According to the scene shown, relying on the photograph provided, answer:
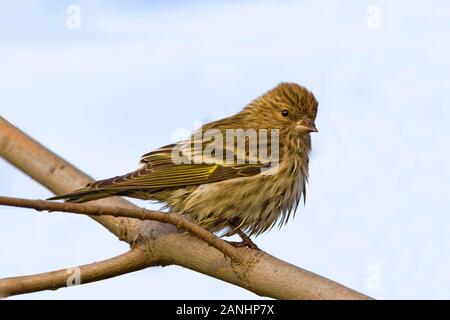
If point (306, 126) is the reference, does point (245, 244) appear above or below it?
below

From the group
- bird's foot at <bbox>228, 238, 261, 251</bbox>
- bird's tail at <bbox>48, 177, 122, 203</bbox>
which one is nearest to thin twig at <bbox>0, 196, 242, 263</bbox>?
bird's foot at <bbox>228, 238, 261, 251</bbox>

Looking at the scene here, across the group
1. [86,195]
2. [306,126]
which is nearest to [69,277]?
[86,195]

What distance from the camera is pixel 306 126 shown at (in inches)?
335

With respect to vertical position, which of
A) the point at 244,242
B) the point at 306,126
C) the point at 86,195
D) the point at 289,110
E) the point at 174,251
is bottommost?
the point at 174,251

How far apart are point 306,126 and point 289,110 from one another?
29 cm

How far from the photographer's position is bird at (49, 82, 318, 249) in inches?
301

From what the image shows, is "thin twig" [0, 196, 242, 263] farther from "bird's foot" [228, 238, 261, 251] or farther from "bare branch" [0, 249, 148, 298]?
"bare branch" [0, 249, 148, 298]

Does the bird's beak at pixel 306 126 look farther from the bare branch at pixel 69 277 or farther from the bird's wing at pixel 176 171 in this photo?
the bare branch at pixel 69 277

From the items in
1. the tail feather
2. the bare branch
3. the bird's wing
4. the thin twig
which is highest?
the bird's wing

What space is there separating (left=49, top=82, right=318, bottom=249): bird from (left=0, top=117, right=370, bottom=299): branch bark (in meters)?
0.38

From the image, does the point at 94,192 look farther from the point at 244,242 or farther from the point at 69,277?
the point at 244,242

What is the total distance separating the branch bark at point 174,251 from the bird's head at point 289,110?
180 centimetres

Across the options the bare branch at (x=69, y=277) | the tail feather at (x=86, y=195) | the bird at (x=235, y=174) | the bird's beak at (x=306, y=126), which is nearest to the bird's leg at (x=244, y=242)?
the bird at (x=235, y=174)
